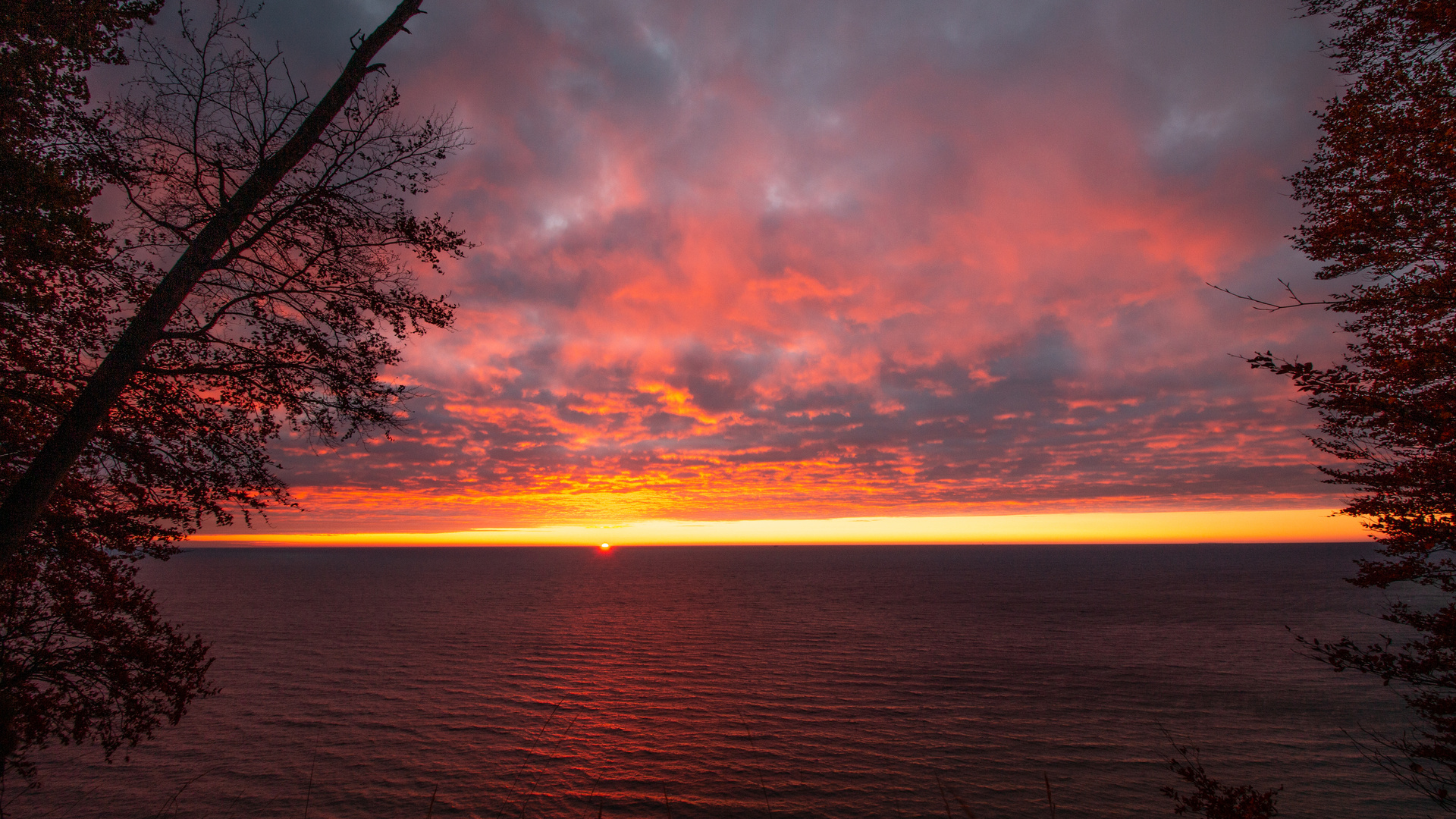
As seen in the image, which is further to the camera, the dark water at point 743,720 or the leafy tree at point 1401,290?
the dark water at point 743,720

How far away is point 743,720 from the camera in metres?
29.9

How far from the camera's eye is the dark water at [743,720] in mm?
22031

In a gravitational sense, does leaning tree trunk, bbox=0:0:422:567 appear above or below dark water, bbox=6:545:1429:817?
above

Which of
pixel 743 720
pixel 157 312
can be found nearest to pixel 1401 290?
pixel 157 312

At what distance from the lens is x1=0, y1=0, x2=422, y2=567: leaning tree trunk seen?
24.1ft

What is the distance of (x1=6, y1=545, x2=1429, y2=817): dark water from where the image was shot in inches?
867

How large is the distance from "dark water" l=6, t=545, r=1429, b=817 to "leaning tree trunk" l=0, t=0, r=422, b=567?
14379 millimetres

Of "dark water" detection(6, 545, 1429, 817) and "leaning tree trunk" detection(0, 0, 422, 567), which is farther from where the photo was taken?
"dark water" detection(6, 545, 1429, 817)

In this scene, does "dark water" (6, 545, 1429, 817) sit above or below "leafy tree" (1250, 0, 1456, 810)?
below

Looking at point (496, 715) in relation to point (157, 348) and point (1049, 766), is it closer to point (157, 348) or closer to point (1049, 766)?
point (1049, 766)

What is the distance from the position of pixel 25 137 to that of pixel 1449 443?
23.0 metres

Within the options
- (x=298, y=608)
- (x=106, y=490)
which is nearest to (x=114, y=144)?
(x=106, y=490)

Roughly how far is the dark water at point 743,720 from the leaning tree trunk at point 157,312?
14.4 meters

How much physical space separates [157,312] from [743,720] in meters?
29.1
